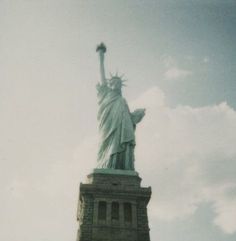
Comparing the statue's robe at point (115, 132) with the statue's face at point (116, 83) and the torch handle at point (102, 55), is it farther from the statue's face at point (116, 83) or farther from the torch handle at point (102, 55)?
the torch handle at point (102, 55)

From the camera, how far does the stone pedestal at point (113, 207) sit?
2172cm

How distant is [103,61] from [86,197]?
37.9ft

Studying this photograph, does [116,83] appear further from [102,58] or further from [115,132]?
[115,132]

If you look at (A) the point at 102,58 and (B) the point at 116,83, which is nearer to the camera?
(B) the point at 116,83

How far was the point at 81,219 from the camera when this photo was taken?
22438mm

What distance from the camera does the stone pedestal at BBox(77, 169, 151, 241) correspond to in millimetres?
21719

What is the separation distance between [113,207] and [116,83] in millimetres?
9709

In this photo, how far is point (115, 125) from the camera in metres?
26.9

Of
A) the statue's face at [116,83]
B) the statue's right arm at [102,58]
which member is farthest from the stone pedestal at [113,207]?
the statue's right arm at [102,58]

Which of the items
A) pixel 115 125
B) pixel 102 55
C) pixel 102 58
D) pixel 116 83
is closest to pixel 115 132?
pixel 115 125

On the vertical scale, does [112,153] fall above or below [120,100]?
below

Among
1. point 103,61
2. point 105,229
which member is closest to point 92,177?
point 105,229

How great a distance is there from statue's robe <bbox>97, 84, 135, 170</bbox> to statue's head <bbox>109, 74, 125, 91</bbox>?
310 mm

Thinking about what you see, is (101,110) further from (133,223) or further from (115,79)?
(133,223)
